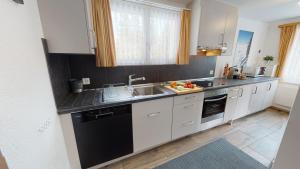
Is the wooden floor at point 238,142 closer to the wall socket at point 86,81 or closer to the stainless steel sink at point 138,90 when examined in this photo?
the stainless steel sink at point 138,90

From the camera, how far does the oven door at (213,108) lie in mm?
1987

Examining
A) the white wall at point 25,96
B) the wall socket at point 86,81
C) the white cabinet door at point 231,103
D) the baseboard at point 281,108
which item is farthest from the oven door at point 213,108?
the baseboard at point 281,108

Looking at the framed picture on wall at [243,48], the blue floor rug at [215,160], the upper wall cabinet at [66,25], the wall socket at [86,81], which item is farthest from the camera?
the framed picture on wall at [243,48]

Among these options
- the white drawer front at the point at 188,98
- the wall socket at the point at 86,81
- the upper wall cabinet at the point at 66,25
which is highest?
the upper wall cabinet at the point at 66,25

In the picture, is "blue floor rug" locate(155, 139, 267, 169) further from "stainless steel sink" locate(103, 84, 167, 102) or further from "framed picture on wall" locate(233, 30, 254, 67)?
"framed picture on wall" locate(233, 30, 254, 67)

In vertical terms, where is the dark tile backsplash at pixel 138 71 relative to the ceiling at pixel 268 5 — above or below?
below

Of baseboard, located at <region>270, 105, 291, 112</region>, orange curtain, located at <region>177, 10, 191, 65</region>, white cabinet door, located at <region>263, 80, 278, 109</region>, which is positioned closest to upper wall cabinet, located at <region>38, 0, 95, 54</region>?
orange curtain, located at <region>177, 10, 191, 65</region>

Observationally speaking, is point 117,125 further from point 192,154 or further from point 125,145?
point 192,154

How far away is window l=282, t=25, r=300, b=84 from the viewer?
2811 mm

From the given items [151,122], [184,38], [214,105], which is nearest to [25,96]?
[151,122]

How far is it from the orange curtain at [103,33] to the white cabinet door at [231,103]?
2093 millimetres

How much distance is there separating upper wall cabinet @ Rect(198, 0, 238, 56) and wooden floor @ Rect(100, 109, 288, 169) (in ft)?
4.91

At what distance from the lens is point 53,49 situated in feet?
3.63

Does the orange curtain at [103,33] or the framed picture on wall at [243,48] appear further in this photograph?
the framed picture on wall at [243,48]
